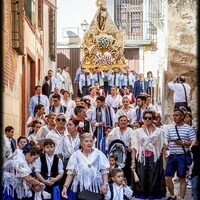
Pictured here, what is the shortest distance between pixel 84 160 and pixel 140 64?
97.2 ft

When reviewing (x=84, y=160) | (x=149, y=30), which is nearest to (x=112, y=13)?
(x=149, y=30)

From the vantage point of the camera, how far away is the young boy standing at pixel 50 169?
9.03 metres

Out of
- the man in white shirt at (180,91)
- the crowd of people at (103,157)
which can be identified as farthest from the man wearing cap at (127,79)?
the man in white shirt at (180,91)

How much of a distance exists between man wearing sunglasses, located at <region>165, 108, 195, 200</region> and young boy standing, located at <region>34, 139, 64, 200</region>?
212cm

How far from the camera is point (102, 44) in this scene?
35.7 meters

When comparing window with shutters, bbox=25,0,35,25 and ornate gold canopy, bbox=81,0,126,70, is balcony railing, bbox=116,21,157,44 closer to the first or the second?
ornate gold canopy, bbox=81,0,126,70

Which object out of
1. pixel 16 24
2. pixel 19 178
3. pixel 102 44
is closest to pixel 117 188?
pixel 19 178

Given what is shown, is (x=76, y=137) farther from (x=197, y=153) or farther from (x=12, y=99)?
(x=12, y=99)

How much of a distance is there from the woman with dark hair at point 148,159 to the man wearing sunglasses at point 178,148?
0.19 meters

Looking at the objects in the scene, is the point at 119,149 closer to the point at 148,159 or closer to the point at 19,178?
the point at 148,159

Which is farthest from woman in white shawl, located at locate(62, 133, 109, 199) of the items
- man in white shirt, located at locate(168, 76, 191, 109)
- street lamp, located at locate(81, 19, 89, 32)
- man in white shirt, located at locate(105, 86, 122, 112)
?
street lamp, located at locate(81, 19, 89, 32)

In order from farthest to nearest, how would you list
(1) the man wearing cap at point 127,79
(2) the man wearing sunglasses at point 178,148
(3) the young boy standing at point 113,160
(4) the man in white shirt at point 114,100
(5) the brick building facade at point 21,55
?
(1) the man wearing cap at point 127,79
(4) the man in white shirt at point 114,100
(5) the brick building facade at point 21,55
(3) the young boy standing at point 113,160
(2) the man wearing sunglasses at point 178,148

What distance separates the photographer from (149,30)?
3925 cm

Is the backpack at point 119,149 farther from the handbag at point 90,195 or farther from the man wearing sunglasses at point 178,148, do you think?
the handbag at point 90,195
